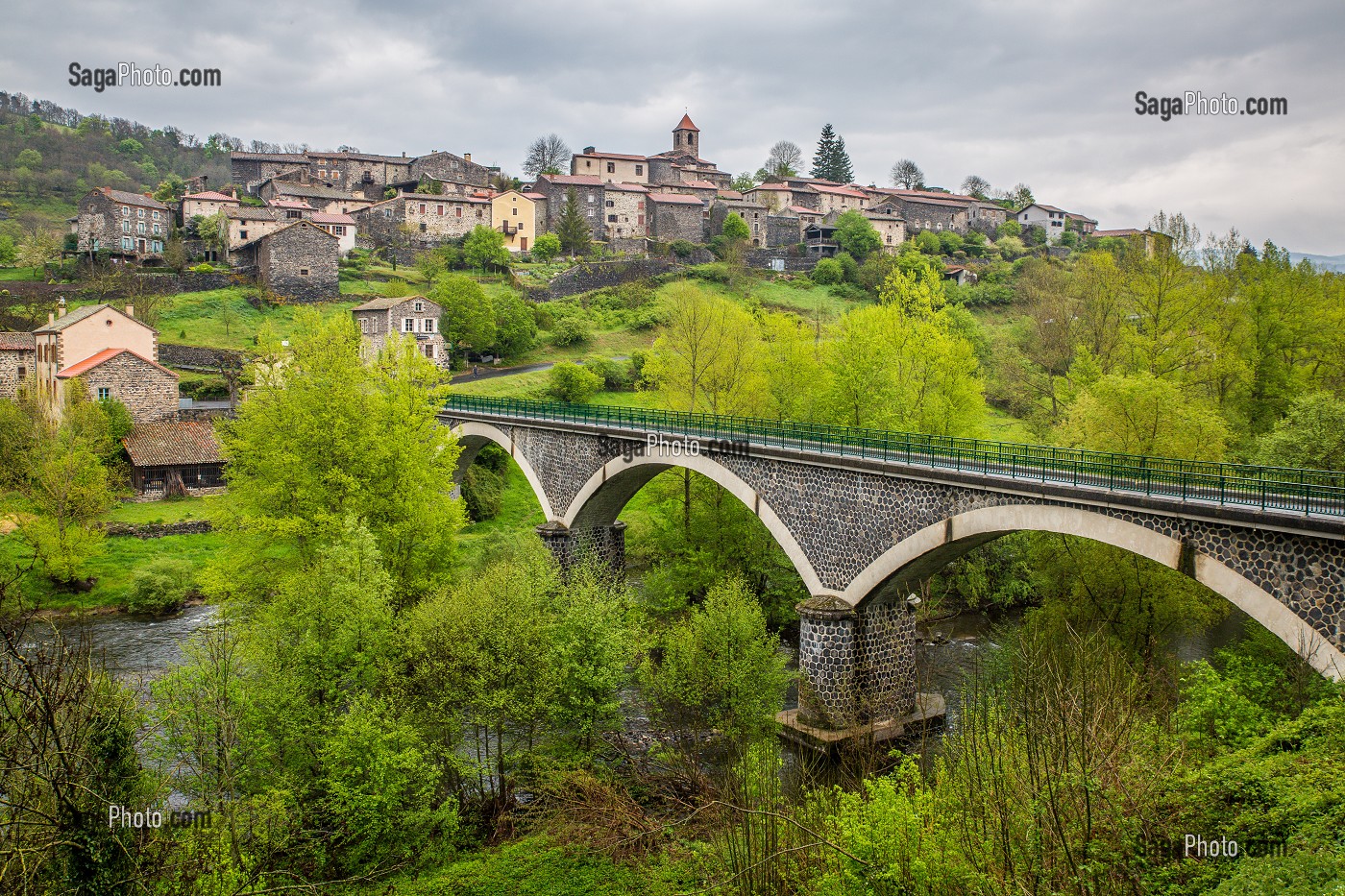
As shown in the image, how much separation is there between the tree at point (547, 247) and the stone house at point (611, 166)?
1366cm

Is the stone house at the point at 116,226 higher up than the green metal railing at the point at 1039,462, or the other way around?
the stone house at the point at 116,226

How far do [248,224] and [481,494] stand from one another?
39.4 meters

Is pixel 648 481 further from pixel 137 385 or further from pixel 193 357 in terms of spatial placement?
pixel 193 357

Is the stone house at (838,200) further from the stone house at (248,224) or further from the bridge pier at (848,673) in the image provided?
the bridge pier at (848,673)

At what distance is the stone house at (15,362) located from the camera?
4588 cm

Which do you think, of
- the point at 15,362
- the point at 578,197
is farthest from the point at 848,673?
the point at 578,197

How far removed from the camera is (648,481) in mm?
32750

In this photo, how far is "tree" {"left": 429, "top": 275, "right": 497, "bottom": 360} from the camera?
190 feet

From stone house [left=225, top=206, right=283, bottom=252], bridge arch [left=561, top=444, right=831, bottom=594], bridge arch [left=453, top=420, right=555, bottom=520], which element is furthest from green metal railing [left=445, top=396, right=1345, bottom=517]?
stone house [left=225, top=206, right=283, bottom=252]

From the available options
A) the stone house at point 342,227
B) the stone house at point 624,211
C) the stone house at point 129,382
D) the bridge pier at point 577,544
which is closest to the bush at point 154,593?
the bridge pier at point 577,544

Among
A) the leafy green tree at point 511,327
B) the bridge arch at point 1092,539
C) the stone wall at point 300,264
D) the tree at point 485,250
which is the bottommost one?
the bridge arch at point 1092,539

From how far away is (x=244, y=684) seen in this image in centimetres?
1786

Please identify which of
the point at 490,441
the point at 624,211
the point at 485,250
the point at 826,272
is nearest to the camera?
the point at 490,441

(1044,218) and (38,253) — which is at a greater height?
(1044,218)
